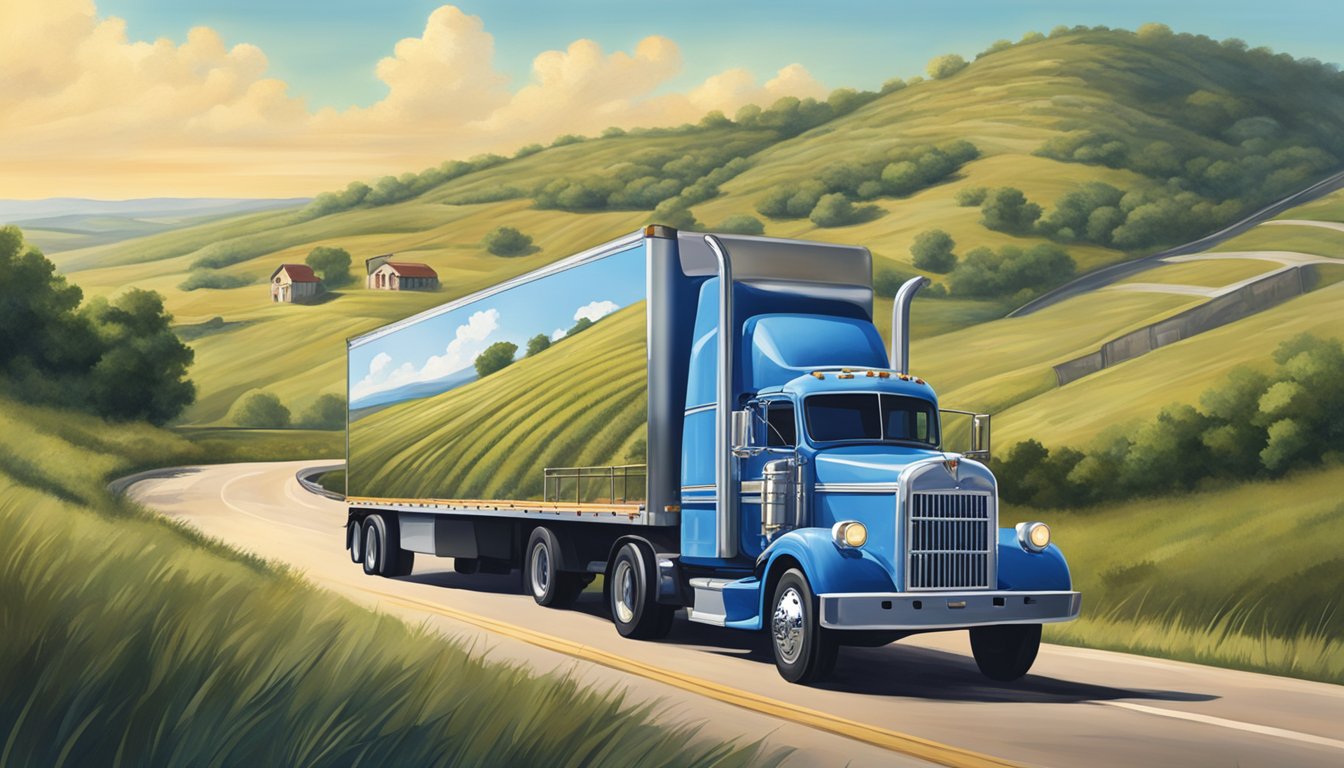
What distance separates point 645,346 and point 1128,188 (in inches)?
5344

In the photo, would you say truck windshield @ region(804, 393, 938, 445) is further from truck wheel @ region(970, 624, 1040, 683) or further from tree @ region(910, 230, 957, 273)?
tree @ region(910, 230, 957, 273)

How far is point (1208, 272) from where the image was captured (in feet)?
327

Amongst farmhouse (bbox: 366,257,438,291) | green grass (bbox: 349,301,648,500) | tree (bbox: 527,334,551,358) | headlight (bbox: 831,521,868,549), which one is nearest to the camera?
headlight (bbox: 831,521,868,549)

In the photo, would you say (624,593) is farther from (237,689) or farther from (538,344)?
(237,689)

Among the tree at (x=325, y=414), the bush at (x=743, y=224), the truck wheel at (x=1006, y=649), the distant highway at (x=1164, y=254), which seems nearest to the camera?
the truck wheel at (x=1006, y=649)

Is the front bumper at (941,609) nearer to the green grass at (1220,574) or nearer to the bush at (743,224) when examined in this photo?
the green grass at (1220,574)

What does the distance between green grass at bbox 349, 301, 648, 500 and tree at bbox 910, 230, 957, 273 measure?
322ft

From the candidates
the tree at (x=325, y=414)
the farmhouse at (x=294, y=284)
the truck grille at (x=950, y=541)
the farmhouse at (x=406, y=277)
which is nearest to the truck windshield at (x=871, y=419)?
the truck grille at (x=950, y=541)

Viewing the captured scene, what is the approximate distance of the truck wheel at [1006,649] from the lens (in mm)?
14359

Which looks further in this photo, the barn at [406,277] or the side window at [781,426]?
the barn at [406,277]

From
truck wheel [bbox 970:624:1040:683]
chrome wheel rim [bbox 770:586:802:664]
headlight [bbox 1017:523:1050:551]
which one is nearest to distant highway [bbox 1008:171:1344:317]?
truck wheel [bbox 970:624:1040:683]

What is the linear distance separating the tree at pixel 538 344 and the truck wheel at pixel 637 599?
11.6 feet

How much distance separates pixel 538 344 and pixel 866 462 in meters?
7.19

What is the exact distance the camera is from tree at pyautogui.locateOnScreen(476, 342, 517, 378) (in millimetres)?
21156
